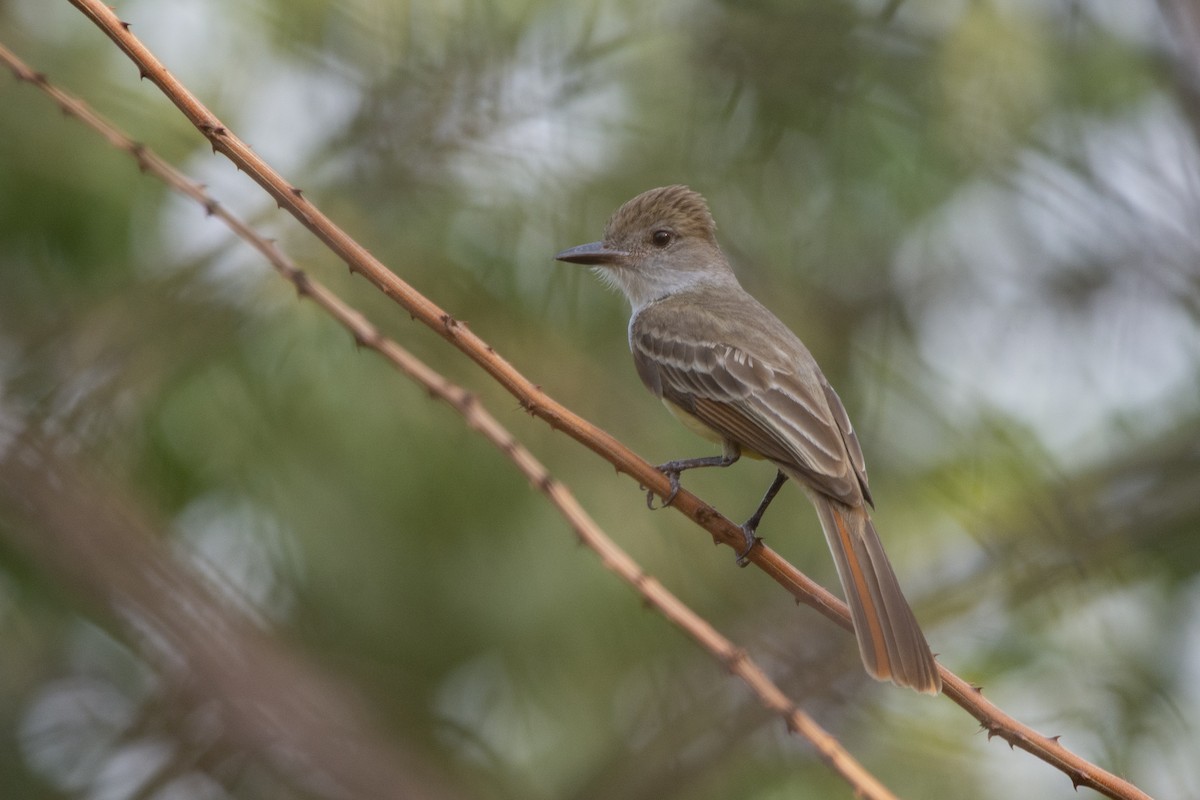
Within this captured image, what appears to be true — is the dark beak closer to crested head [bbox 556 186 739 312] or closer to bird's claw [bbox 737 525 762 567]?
crested head [bbox 556 186 739 312]

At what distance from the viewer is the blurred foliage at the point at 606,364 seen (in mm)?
3688

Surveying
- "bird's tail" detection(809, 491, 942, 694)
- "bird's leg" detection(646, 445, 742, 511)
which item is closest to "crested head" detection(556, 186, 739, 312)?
"bird's leg" detection(646, 445, 742, 511)

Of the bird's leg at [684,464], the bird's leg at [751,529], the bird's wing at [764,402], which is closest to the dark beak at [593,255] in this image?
the bird's wing at [764,402]

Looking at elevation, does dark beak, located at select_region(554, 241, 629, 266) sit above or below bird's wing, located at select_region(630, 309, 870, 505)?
above

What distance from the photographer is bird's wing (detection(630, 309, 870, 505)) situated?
3.32 m

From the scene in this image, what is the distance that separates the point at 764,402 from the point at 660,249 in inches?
34.4

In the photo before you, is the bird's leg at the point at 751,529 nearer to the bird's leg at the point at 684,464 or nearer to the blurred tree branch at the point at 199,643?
the bird's leg at the point at 684,464

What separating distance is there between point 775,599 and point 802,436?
92 centimetres

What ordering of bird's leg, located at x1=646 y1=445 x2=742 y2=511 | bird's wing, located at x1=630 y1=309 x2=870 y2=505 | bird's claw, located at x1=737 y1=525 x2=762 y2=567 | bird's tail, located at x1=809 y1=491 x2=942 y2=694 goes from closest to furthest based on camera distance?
bird's tail, located at x1=809 y1=491 x2=942 y2=694
bird's claw, located at x1=737 y1=525 x2=762 y2=567
bird's leg, located at x1=646 y1=445 x2=742 y2=511
bird's wing, located at x1=630 y1=309 x2=870 y2=505

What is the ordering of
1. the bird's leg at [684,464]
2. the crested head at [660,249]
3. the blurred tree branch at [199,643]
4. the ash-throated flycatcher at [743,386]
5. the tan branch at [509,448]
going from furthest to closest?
the crested head at [660,249]
the bird's leg at [684,464]
the ash-throated flycatcher at [743,386]
the tan branch at [509,448]
the blurred tree branch at [199,643]

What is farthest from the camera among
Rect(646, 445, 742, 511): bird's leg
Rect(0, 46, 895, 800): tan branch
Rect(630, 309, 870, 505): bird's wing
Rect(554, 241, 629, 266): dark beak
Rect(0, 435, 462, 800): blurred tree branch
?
Rect(554, 241, 629, 266): dark beak

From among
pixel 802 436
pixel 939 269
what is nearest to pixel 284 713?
pixel 802 436

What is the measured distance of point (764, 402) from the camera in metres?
3.52

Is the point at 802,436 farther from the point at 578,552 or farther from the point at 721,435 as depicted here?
the point at 578,552
